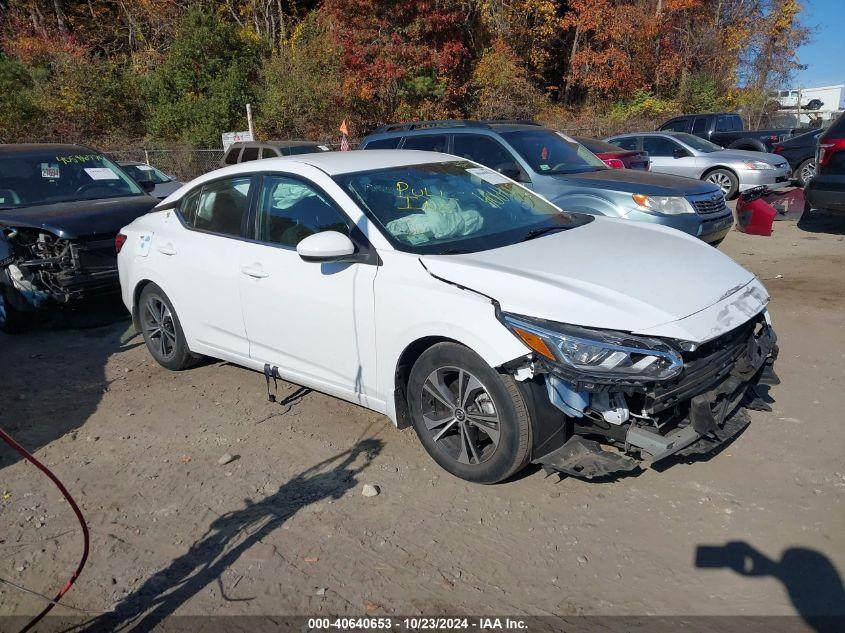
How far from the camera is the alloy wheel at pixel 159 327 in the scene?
5.58m

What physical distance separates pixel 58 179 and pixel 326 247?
5256 mm

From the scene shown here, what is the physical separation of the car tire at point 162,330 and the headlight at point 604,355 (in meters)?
3.25

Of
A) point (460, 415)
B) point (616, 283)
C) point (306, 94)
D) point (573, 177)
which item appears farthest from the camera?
point (306, 94)

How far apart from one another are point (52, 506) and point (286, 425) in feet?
4.72

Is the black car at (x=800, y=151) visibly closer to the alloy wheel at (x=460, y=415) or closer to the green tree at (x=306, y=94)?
the alloy wheel at (x=460, y=415)

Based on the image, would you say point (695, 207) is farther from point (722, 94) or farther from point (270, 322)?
point (722, 94)

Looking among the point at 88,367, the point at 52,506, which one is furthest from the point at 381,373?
the point at 88,367

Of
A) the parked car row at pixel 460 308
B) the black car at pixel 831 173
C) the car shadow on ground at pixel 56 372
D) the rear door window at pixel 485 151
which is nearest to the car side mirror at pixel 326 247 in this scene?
the parked car row at pixel 460 308

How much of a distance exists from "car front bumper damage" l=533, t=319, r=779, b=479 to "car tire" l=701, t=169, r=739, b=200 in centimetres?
1147

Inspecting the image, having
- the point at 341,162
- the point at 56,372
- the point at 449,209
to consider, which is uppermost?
the point at 341,162

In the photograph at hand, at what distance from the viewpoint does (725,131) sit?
18406 millimetres

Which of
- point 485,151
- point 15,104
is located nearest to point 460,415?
point 485,151

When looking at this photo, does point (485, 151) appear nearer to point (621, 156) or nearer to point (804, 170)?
point (621, 156)

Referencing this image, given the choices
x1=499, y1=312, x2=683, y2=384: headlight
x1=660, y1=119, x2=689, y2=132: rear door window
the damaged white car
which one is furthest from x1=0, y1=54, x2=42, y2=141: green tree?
x1=499, y1=312, x2=683, y2=384: headlight
